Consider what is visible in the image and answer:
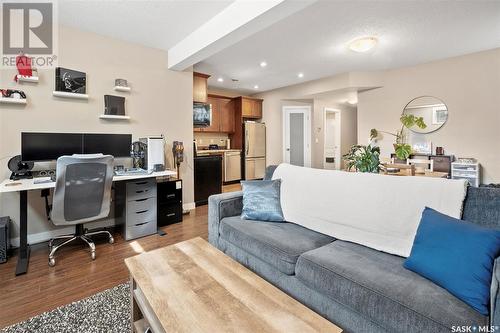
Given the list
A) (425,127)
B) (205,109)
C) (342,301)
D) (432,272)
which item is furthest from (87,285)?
(425,127)

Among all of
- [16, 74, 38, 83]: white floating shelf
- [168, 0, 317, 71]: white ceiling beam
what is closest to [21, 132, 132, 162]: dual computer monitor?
[16, 74, 38, 83]: white floating shelf

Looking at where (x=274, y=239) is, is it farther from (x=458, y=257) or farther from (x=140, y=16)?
(x=140, y=16)

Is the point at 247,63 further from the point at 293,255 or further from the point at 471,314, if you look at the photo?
the point at 471,314

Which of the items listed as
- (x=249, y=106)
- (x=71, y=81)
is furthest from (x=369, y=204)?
(x=249, y=106)

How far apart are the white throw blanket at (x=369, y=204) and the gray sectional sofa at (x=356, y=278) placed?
0.26 ft

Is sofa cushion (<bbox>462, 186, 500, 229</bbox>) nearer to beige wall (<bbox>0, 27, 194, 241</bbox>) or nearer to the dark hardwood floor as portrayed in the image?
the dark hardwood floor

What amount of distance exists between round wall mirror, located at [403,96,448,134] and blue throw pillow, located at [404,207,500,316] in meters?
3.91

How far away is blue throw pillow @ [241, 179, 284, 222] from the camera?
2.14 meters

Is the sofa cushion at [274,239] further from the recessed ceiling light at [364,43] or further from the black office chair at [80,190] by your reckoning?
the recessed ceiling light at [364,43]

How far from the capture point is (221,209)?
2.25 meters

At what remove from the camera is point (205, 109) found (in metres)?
4.93

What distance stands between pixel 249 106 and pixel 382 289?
19.9ft

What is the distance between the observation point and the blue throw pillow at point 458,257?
1026mm

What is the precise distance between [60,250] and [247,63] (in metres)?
3.90
